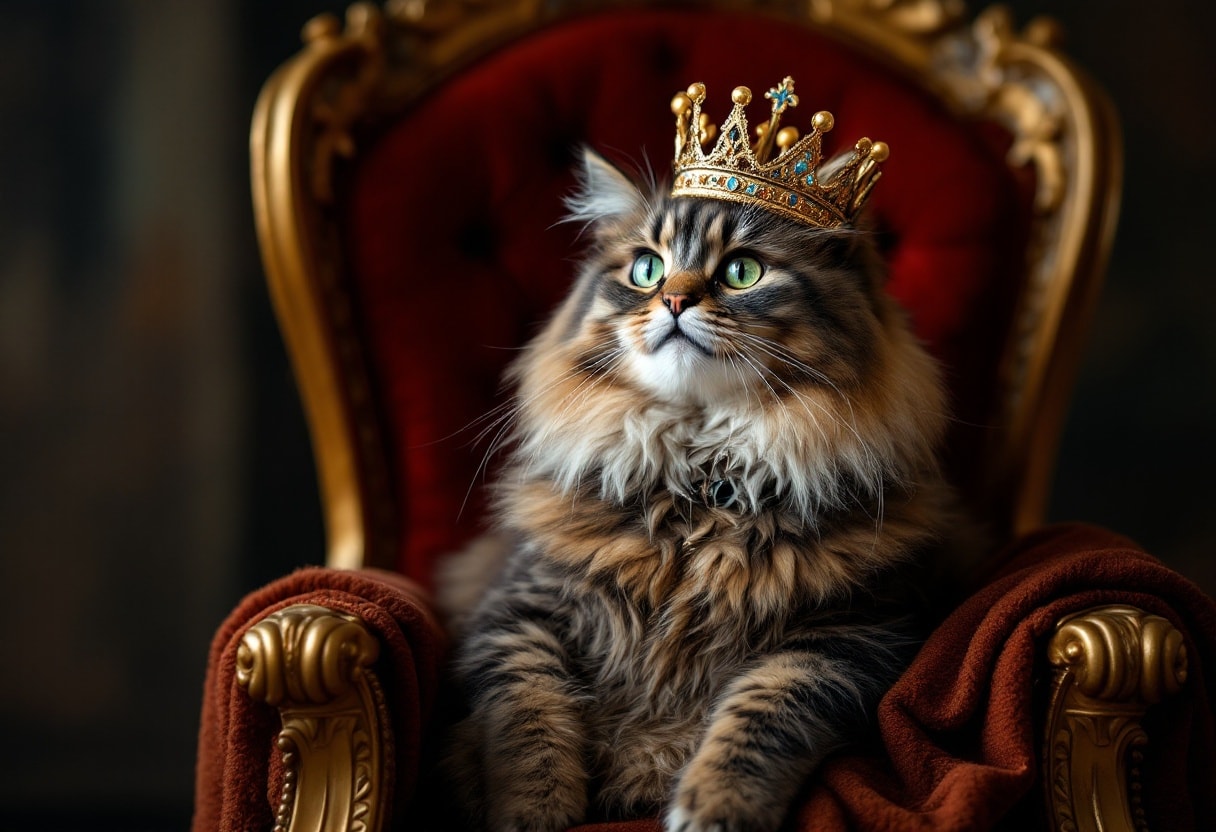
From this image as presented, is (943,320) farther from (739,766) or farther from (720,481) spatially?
(739,766)

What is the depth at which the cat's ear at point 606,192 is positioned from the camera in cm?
127

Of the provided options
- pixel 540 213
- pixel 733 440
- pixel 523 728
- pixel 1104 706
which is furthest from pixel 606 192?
pixel 1104 706

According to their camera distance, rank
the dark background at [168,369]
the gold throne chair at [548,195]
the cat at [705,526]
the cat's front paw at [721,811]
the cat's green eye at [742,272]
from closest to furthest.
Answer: the cat's front paw at [721,811], the cat at [705,526], the cat's green eye at [742,272], the gold throne chair at [548,195], the dark background at [168,369]

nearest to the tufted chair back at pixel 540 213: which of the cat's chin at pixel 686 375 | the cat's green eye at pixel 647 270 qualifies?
the cat's green eye at pixel 647 270

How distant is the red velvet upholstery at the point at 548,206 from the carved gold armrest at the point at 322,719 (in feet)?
1.86

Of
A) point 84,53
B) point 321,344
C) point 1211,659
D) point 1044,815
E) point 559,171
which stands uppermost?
point 84,53

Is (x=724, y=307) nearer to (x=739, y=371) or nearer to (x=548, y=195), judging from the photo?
(x=739, y=371)

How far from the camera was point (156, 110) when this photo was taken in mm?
2133

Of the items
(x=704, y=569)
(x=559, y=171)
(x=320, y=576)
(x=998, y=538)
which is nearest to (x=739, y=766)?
(x=704, y=569)

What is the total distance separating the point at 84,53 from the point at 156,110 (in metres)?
0.18

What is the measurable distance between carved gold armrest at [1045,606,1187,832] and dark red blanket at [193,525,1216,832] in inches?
0.9

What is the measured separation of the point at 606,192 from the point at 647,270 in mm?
177

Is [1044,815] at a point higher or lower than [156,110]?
lower

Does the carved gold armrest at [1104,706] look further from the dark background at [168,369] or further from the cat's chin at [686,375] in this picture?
the dark background at [168,369]
